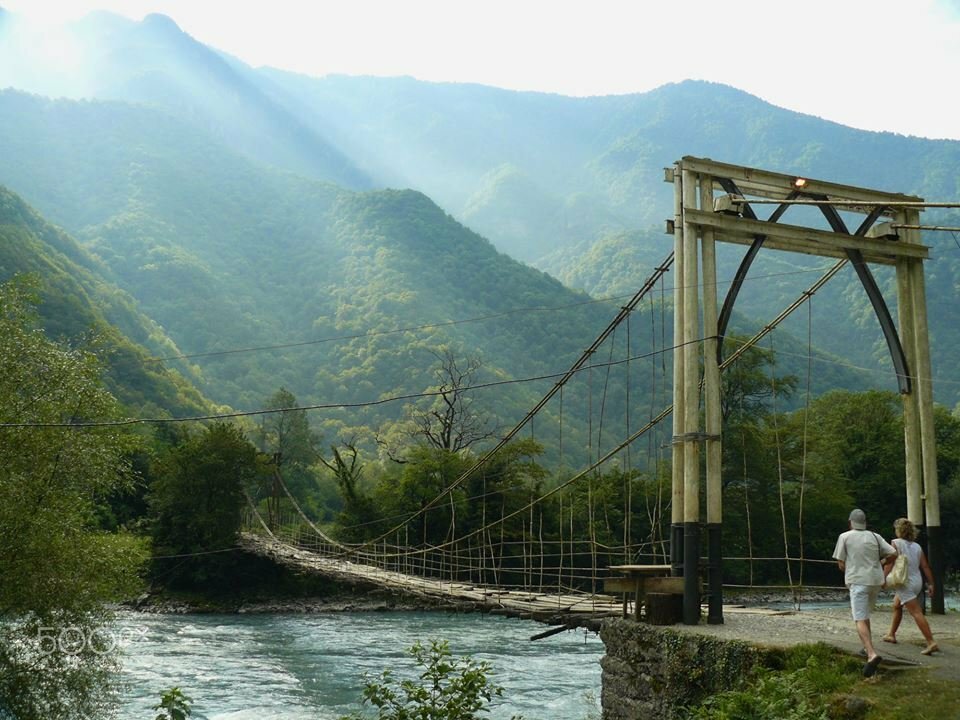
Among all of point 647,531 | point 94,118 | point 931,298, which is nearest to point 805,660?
point 647,531

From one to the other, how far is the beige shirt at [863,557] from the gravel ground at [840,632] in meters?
0.39

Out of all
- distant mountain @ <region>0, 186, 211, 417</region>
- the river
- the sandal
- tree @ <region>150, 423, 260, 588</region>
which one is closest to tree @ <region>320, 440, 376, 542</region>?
tree @ <region>150, 423, 260, 588</region>

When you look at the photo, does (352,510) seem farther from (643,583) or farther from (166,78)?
(166,78)

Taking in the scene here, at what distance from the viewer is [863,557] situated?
5.85 m

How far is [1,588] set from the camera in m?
11.0

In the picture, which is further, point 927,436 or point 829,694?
point 927,436

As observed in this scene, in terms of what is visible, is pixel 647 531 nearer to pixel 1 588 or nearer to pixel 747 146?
pixel 1 588

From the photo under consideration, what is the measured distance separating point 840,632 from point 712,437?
1.54 metres

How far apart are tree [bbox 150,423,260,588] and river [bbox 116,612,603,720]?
162 inches

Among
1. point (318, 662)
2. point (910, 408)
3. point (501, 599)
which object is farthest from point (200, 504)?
point (910, 408)

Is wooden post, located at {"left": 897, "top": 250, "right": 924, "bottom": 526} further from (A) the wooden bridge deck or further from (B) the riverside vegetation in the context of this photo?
(A) the wooden bridge deck

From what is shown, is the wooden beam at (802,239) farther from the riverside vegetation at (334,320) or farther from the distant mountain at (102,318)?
the distant mountain at (102,318)

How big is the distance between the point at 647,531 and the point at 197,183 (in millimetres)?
92096

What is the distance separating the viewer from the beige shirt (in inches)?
230
